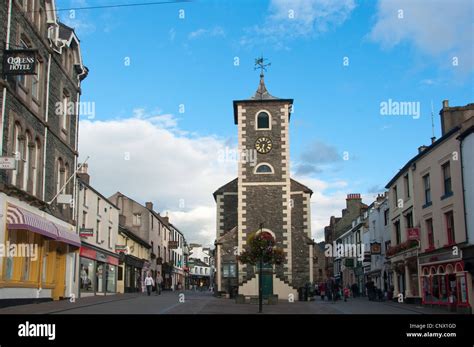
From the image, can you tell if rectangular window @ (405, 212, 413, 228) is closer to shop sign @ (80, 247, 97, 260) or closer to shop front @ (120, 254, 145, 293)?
shop sign @ (80, 247, 97, 260)

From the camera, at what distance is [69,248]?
29.2 meters

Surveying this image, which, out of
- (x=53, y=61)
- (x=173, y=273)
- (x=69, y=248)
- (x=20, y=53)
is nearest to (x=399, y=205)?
(x=69, y=248)

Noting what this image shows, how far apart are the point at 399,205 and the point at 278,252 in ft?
44.1

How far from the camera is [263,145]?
4231cm

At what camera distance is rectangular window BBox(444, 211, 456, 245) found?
26.3 m

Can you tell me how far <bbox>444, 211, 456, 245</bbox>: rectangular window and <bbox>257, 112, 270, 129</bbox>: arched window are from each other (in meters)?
18.7

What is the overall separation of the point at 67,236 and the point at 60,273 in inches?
97.1

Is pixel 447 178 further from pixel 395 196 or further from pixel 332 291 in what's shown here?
pixel 332 291

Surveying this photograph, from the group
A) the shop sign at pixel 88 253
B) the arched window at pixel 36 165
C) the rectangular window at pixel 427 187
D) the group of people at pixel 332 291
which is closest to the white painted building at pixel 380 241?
the group of people at pixel 332 291

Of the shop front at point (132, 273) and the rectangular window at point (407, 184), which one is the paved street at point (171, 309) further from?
the shop front at point (132, 273)

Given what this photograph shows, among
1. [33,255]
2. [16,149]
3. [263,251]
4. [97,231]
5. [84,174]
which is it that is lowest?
[33,255]

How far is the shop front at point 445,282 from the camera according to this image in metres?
24.5

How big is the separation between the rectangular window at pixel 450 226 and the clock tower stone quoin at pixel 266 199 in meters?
14.7

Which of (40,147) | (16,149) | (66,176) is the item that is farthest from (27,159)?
(66,176)
